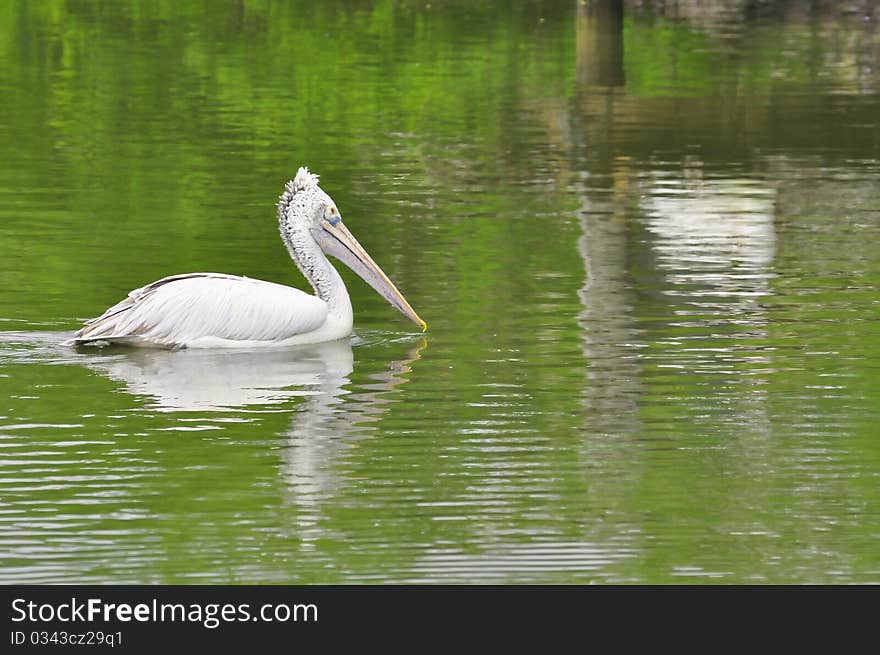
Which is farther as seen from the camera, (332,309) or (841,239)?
(841,239)

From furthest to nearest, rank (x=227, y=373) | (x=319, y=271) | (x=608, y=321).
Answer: (x=608, y=321), (x=319, y=271), (x=227, y=373)

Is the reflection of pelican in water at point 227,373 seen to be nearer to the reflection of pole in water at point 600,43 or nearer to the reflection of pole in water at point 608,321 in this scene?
the reflection of pole in water at point 608,321

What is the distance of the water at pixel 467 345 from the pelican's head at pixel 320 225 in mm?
267

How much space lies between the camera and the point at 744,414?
945 centimetres

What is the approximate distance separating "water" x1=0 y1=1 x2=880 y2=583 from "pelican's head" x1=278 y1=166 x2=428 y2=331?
27 centimetres

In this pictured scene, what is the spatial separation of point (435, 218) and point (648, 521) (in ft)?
24.1

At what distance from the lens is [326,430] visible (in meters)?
9.16

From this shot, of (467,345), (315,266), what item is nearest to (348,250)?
(315,266)

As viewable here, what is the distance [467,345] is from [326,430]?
1.86 metres

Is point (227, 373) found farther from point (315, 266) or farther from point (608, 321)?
point (608, 321)

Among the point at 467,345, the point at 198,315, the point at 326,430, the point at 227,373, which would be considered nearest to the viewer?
the point at 326,430
